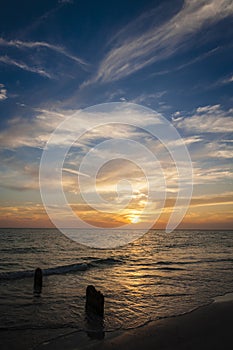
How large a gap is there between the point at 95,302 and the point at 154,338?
3.35m

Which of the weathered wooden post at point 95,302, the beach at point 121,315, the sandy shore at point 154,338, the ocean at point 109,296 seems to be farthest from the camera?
the weathered wooden post at point 95,302

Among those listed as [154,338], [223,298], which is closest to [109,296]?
[223,298]

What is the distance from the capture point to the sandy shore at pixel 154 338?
8766 millimetres

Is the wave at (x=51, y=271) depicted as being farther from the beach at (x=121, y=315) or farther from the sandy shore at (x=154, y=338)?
the sandy shore at (x=154, y=338)

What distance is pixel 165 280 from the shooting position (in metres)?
21.3

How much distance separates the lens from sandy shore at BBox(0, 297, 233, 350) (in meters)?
8.77

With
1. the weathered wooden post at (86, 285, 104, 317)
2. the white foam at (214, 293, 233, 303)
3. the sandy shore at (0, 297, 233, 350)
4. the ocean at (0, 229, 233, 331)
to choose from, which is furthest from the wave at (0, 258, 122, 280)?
the white foam at (214, 293, 233, 303)

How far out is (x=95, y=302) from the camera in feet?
39.2

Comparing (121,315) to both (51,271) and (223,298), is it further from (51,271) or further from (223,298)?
(51,271)

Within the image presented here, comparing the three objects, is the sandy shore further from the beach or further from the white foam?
the white foam

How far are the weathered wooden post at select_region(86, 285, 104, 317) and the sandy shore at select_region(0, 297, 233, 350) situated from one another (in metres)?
1.73

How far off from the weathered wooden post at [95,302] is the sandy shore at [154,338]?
173 centimetres

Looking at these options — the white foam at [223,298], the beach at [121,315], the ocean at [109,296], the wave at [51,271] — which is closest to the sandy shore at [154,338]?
the beach at [121,315]

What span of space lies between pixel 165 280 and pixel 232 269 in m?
9.44
